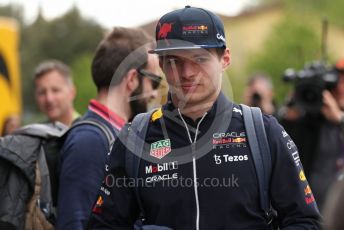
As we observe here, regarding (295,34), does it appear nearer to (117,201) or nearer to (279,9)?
(279,9)

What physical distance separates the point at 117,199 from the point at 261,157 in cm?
66

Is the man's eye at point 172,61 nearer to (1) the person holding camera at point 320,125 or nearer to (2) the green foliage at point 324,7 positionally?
(1) the person holding camera at point 320,125

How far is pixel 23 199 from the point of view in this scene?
4.15 m

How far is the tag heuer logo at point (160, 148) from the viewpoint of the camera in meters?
3.45

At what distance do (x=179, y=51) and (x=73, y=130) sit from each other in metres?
1.03

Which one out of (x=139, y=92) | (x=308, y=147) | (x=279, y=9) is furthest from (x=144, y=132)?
(x=279, y=9)

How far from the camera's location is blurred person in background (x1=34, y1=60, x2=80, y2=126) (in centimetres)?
718

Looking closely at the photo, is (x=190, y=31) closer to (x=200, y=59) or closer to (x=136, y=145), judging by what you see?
(x=200, y=59)

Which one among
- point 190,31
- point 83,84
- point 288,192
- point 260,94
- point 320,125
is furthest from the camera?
point 83,84

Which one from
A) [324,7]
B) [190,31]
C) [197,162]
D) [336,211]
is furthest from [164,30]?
[324,7]

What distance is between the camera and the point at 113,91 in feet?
14.7

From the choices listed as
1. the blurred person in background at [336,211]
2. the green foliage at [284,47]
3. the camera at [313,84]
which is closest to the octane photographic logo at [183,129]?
the blurred person in background at [336,211]

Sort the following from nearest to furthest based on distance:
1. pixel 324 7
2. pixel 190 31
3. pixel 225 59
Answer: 1. pixel 190 31
2. pixel 225 59
3. pixel 324 7

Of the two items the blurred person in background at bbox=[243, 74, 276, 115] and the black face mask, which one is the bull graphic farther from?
the blurred person in background at bbox=[243, 74, 276, 115]
